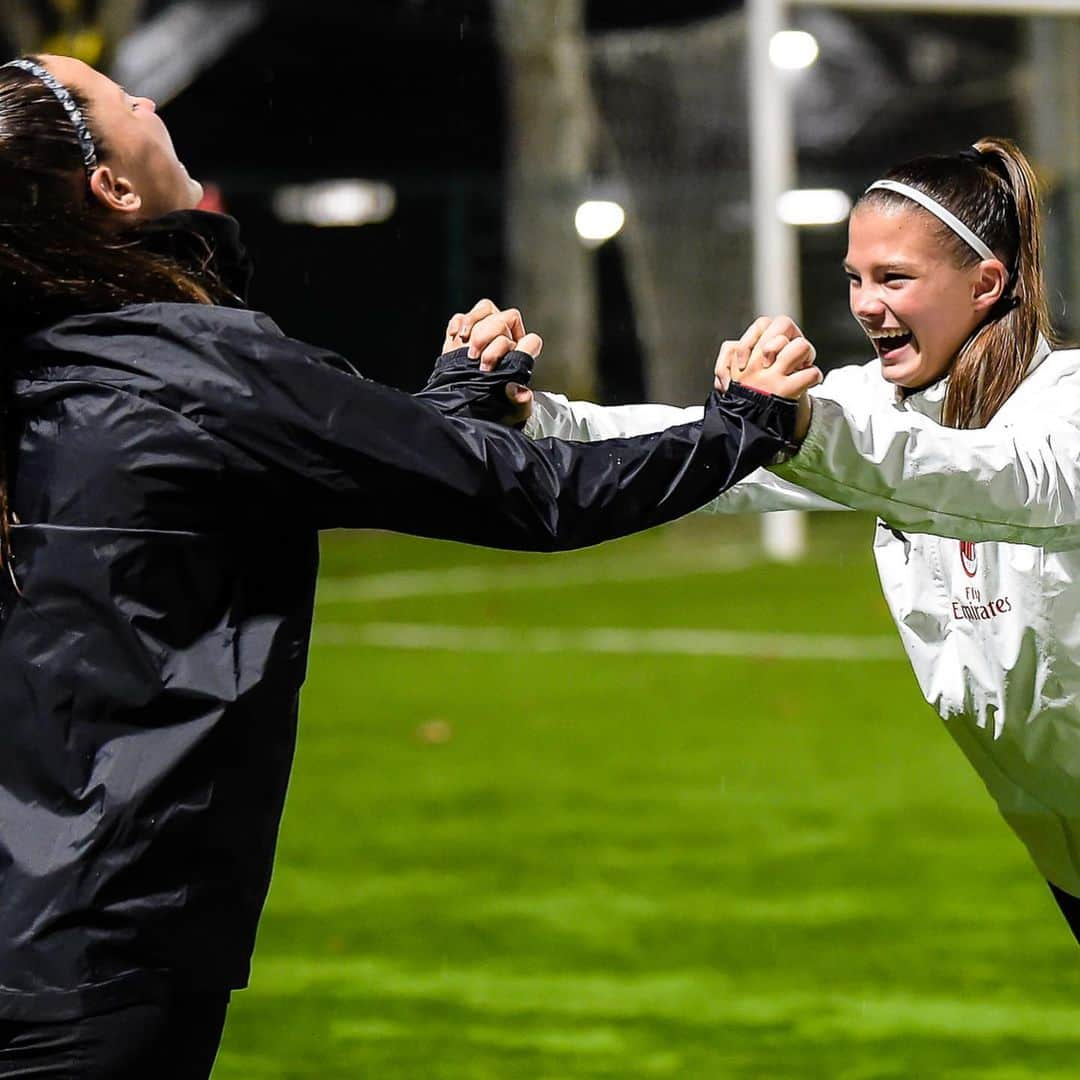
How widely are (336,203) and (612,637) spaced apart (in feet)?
24.7

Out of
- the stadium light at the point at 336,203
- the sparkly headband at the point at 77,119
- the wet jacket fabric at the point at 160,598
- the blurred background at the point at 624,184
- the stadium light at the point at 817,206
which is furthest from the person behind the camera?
the stadium light at the point at 336,203

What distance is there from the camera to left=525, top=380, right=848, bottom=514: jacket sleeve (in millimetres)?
3426

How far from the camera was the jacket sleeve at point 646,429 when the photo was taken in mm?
3426

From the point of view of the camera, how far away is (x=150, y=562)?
2.52 meters

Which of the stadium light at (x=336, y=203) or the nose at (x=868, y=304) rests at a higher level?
the stadium light at (x=336, y=203)

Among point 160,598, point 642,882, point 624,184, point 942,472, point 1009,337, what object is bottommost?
point 642,882

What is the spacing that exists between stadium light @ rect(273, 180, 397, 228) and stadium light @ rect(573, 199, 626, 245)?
1520 millimetres

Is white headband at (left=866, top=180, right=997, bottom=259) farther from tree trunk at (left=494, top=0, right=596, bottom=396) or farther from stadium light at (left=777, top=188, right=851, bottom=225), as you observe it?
tree trunk at (left=494, top=0, right=596, bottom=396)

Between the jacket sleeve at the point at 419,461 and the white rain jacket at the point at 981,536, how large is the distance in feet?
0.75

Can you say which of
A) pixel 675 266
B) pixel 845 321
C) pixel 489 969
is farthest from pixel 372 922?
pixel 675 266

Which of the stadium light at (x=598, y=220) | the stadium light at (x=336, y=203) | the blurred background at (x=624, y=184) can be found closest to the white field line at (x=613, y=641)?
the blurred background at (x=624, y=184)

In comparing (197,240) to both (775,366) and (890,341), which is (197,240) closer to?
(775,366)

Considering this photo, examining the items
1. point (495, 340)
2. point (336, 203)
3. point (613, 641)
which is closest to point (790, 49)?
point (336, 203)

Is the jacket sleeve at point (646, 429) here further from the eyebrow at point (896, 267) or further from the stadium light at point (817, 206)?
the stadium light at point (817, 206)
